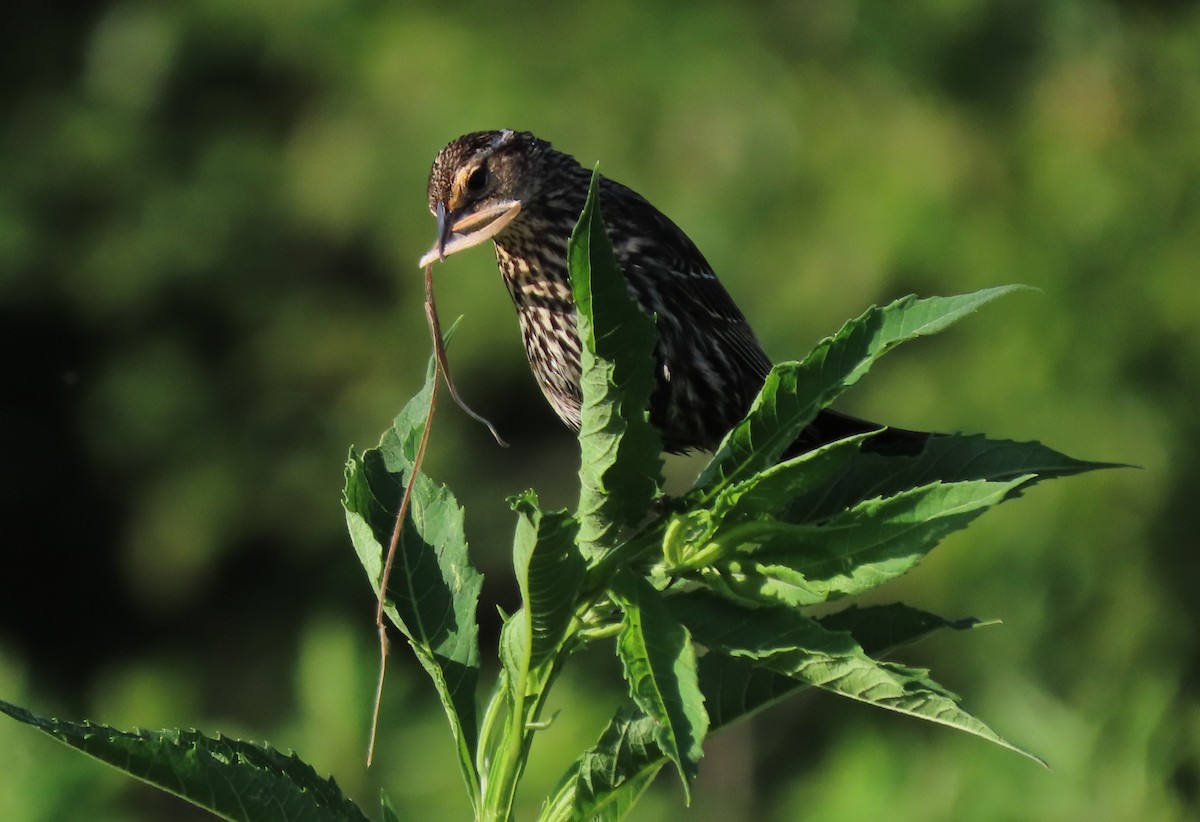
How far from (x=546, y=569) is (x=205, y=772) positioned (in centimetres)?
28

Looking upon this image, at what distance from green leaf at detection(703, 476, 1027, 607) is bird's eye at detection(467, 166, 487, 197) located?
1.38m

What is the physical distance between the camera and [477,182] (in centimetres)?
260

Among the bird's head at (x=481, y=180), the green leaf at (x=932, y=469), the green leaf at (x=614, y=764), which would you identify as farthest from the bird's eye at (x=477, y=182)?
the green leaf at (x=614, y=764)

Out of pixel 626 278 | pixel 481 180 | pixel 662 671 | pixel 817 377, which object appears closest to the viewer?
pixel 662 671

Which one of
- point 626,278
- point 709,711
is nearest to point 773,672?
point 709,711

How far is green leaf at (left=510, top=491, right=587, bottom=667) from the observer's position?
1144 millimetres

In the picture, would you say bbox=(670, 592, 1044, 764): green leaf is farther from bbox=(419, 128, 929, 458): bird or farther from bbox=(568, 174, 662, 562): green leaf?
bbox=(419, 128, 929, 458): bird

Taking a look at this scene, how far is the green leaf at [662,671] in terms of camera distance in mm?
1115

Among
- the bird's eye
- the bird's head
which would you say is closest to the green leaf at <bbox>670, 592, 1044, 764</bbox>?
the bird's head

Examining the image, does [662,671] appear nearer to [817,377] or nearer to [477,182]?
[817,377]

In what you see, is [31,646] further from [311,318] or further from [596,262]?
[596,262]

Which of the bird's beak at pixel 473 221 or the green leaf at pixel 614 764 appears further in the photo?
the bird's beak at pixel 473 221

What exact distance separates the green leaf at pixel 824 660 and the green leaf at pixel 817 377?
0.12 meters

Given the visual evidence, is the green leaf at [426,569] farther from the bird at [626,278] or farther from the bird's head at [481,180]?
the bird at [626,278]
